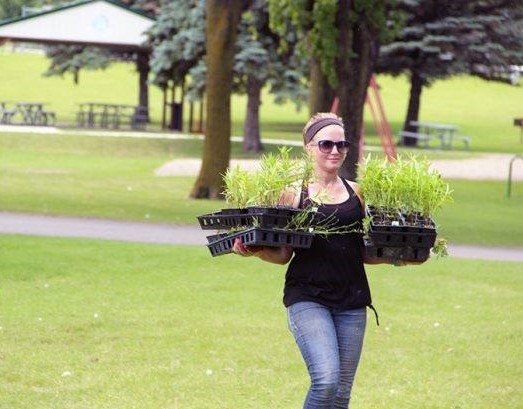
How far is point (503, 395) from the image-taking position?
31.9 feet

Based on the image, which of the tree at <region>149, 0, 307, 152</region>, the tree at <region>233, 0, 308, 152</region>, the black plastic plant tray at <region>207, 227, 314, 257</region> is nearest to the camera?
the black plastic plant tray at <region>207, 227, 314, 257</region>

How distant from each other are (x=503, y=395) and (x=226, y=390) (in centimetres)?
190

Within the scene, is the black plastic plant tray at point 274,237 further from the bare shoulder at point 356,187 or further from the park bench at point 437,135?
the park bench at point 437,135

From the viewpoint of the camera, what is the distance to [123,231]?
20.3 meters

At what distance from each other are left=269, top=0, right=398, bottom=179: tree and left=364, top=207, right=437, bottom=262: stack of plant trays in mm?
19556

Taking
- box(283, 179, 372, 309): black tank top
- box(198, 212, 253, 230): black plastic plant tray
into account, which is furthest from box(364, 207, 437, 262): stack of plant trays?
box(198, 212, 253, 230): black plastic plant tray

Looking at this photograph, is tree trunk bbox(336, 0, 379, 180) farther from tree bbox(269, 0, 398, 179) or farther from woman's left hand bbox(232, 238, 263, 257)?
woman's left hand bbox(232, 238, 263, 257)

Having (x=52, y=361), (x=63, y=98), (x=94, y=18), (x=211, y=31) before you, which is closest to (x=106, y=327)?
(x=52, y=361)

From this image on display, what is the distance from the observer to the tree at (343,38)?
87.7ft

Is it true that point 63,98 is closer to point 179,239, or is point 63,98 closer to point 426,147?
point 426,147

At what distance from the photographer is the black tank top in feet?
22.2

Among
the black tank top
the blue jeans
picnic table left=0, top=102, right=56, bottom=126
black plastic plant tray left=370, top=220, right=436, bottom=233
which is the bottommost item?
picnic table left=0, top=102, right=56, bottom=126

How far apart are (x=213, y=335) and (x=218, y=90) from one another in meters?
14.9

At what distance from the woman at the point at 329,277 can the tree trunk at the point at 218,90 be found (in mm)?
18818
